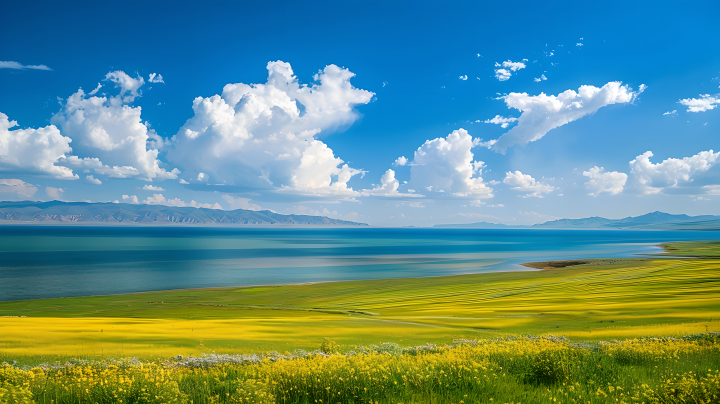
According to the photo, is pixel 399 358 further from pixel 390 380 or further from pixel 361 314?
pixel 361 314

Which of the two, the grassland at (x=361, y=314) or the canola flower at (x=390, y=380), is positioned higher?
the canola flower at (x=390, y=380)

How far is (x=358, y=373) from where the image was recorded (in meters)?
6.53

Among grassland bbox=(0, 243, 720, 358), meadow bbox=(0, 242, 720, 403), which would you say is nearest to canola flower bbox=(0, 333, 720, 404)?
meadow bbox=(0, 242, 720, 403)

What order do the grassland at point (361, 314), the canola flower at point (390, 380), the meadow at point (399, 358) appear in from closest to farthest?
the canola flower at point (390, 380) → the meadow at point (399, 358) → the grassland at point (361, 314)

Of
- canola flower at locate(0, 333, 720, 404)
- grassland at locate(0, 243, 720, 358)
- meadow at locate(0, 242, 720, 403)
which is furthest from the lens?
grassland at locate(0, 243, 720, 358)

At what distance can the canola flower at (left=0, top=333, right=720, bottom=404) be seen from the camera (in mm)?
5555

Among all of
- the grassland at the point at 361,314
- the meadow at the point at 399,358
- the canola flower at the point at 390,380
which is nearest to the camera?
the canola flower at the point at 390,380

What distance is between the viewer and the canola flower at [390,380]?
219 inches

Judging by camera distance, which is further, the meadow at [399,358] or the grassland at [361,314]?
the grassland at [361,314]

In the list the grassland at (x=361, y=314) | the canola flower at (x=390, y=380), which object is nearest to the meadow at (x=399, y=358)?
the canola flower at (x=390, y=380)

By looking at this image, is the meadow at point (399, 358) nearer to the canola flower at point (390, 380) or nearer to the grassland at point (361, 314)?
the canola flower at point (390, 380)

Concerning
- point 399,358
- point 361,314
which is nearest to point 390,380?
point 399,358

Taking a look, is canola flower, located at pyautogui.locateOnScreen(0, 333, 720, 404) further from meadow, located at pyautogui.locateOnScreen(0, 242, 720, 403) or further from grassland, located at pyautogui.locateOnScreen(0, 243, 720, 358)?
grassland, located at pyautogui.locateOnScreen(0, 243, 720, 358)

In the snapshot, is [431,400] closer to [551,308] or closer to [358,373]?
[358,373]
